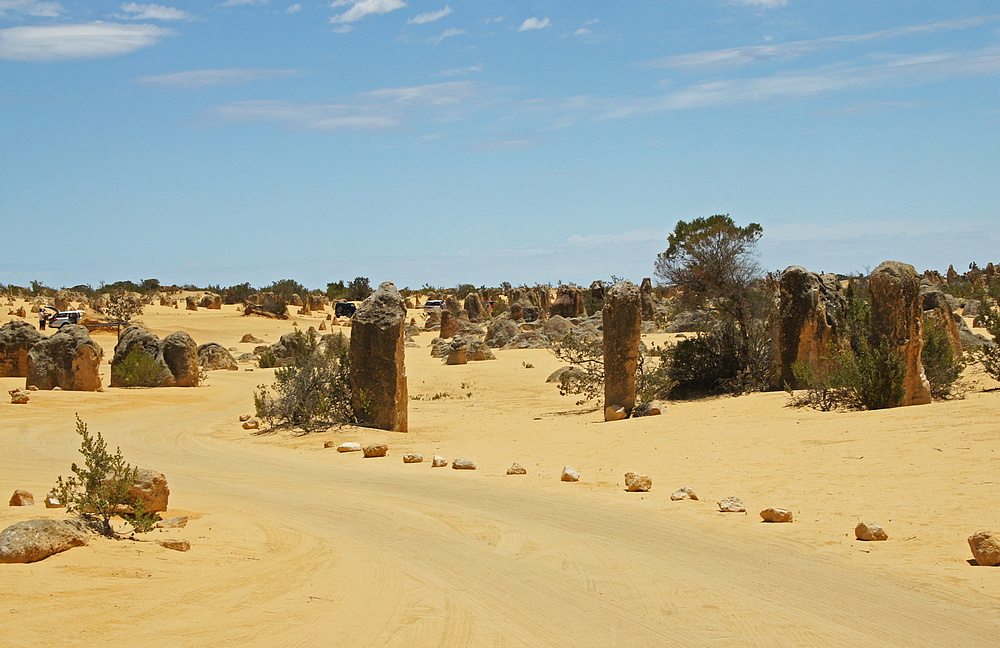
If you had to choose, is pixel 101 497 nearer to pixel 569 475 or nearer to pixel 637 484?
pixel 569 475

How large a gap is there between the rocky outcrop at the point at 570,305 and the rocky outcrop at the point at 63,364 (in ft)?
105

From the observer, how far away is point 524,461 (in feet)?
40.8

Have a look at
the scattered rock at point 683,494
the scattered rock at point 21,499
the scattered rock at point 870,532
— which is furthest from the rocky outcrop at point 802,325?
the scattered rock at point 21,499

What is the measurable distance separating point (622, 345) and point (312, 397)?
650cm

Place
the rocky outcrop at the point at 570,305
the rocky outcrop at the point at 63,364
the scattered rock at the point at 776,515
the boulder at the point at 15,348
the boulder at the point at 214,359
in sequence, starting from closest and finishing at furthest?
the scattered rock at the point at 776,515, the rocky outcrop at the point at 63,364, the boulder at the point at 15,348, the boulder at the point at 214,359, the rocky outcrop at the point at 570,305

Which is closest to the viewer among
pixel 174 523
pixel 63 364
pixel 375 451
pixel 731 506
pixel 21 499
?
pixel 174 523

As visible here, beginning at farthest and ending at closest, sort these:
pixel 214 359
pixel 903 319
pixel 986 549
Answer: pixel 214 359 < pixel 903 319 < pixel 986 549

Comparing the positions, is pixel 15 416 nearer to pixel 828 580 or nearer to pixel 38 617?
pixel 38 617

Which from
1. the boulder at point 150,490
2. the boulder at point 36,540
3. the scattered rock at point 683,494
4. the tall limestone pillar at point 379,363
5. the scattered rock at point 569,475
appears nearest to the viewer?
the boulder at point 36,540

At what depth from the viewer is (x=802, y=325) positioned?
17.4 meters

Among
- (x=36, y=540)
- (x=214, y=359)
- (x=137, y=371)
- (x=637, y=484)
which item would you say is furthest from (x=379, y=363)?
(x=214, y=359)

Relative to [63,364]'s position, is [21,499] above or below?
below

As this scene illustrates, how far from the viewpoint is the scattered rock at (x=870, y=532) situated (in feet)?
23.0

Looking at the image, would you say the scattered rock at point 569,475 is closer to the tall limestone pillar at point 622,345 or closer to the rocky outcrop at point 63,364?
the tall limestone pillar at point 622,345
